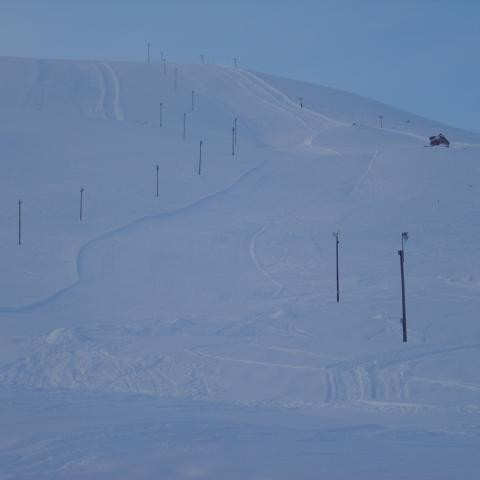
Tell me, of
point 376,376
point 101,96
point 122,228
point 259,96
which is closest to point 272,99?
point 259,96

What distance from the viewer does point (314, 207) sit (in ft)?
129

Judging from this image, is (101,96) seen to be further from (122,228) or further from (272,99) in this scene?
(122,228)

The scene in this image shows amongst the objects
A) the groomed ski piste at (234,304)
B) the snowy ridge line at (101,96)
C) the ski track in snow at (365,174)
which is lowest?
the groomed ski piste at (234,304)

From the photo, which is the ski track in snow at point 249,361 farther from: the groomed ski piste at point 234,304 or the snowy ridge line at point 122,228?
the snowy ridge line at point 122,228

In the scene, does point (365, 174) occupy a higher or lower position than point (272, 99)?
lower

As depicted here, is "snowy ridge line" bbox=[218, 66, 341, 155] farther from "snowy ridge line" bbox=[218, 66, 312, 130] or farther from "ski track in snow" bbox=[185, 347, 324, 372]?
"ski track in snow" bbox=[185, 347, 324, 372]

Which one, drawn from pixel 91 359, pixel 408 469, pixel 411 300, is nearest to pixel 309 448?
pixel 408 469

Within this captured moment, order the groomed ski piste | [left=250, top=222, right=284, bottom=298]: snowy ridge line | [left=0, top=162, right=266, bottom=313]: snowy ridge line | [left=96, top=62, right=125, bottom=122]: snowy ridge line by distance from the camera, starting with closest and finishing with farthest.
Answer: the groomed ski piste → [left=0, top=162, right=266, bottom=313]: snowy ridge line → [left=250, top=222, right=284, bottom=298]: snowy ridge line → [left=96, top=62, right=125, bottom=122]: snowy ridge line

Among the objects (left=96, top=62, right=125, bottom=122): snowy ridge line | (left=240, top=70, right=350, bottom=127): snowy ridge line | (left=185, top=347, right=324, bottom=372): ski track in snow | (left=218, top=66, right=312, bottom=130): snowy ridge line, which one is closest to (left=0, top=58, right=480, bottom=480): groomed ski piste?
(left=185, top=347, right=324, bottom=372): ski track in snow

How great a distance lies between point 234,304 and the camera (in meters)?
23.1

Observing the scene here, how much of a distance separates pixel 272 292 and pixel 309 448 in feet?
58.5

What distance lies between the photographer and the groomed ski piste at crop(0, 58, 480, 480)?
6.67 m

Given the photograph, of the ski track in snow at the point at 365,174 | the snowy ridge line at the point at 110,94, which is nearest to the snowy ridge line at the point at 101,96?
the snowy ridge line at the point at 110,94

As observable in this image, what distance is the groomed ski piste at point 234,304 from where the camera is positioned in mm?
6672
